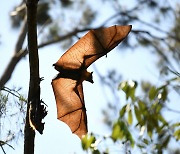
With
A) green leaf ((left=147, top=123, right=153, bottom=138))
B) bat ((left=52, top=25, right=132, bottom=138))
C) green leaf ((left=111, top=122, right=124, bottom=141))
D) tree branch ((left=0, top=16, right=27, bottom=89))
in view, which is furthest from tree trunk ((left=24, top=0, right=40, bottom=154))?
tree branch ((left=0, top=16, right=27, bottom=89))

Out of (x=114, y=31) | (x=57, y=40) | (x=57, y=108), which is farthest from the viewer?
(x=57, y=40)

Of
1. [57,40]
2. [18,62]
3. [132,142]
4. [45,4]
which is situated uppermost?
[45,4]

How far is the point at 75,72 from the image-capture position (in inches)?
60.7

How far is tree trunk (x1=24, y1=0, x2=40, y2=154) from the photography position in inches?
46.3

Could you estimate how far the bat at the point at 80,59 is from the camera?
1528 millimetres

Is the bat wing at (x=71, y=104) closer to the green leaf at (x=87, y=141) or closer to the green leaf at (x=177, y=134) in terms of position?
the green leaf at (x=87, y=141)

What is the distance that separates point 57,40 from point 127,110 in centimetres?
374

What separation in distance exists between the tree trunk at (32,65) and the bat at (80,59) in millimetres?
247

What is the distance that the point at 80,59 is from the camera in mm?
1541

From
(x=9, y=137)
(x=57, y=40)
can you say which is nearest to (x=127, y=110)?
(x=9, y=137)

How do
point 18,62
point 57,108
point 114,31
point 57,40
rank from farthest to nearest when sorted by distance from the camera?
point 57,40 < point 18,62 < point 57,108 < point 114,31

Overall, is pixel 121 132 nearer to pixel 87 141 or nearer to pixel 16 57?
pixel 87 141

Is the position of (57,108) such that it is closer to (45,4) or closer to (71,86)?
(71,86)

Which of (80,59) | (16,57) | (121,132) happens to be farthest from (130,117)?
(16,57)
